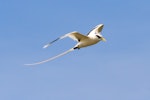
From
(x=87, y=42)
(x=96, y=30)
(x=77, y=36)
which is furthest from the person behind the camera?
(x=96, y=30)

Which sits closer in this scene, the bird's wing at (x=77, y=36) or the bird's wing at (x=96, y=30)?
the bird's wing at (x=77, y=36)

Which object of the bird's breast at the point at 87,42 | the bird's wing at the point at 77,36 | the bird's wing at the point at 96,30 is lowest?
the bird's breast at the point at 87,42

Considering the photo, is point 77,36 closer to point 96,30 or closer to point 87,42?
point 87,42

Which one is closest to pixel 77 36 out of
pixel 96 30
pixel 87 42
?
pixel 87 42

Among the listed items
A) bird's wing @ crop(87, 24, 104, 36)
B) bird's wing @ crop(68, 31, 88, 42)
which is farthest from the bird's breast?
bird's wing @ crop(87, 24, 104, 36)

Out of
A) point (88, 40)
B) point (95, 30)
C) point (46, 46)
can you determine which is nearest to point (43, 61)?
point (46, 46)

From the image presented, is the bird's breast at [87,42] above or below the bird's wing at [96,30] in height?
below

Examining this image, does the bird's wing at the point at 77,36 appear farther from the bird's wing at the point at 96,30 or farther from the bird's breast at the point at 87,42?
the bird's wing at the point at 96,30

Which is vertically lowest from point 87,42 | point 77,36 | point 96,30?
point 87,42

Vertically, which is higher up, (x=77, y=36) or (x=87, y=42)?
Answer: (x=77, y=36)

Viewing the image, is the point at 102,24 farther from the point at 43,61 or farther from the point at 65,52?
the point at 43,61

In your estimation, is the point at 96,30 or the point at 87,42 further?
the point at 96,30

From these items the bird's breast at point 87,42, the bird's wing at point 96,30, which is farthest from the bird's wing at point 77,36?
the bird's wing at point 96,30

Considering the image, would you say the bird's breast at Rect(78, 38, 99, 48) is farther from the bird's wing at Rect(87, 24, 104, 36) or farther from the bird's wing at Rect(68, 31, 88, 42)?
the bird's wing at Rect(87, 24, 104, 36)
